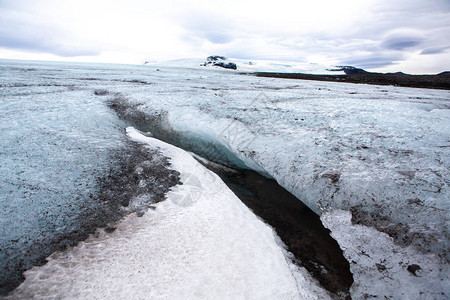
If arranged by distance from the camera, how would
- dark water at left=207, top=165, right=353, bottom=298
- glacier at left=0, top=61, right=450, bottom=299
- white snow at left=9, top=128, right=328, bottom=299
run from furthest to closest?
dark water at left=207, top=165, right=353, bottom=298 → glacier at left=0, top=61, right=450, bottom=299 → white snow at left=9, top=128, right=328, bottom=299

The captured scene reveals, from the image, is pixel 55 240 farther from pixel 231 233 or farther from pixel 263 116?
pixel 263 116

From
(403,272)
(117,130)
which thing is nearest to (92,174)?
(117,130)

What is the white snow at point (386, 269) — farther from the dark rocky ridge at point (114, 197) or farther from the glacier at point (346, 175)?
the dark rocky ridge at point (114, 197)

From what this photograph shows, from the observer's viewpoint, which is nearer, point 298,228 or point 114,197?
point 114,197

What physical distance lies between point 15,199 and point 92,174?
0.41 m

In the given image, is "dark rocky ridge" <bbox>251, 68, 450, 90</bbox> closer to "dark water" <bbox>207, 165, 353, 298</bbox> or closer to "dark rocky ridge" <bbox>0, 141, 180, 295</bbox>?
"dark water" <bbox>207, 165, 353, 298</bbox>

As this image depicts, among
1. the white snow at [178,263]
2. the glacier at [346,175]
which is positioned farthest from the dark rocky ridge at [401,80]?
the white snow at [178,263]

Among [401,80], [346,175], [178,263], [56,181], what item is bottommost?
[178,263]

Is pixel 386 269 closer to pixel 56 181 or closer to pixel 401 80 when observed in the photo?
pixel 56 181

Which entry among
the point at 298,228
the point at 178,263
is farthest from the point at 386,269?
the point at 178,263

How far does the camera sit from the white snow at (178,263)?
2.89ft

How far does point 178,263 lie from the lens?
101 cm

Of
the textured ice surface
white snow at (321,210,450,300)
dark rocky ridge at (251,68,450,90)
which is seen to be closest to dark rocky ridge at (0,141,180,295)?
the textured ice surface

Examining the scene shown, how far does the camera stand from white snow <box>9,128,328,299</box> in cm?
88
